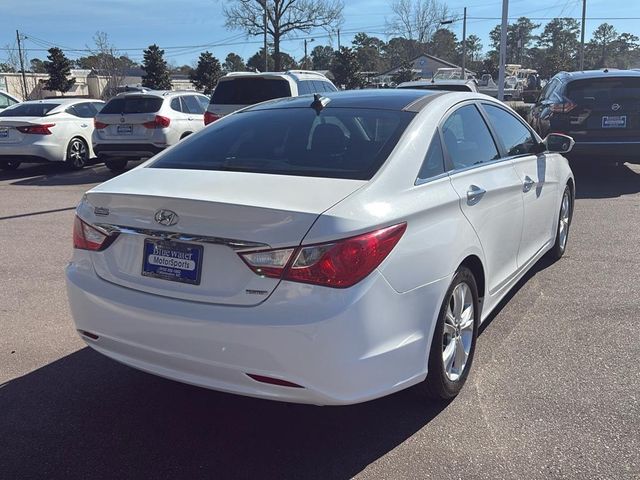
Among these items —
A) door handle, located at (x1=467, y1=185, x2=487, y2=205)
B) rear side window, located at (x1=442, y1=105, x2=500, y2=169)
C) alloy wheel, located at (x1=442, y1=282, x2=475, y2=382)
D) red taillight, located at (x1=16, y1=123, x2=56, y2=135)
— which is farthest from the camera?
red taillight, located at (x1=16, y1=123, x2=56, y2=135)

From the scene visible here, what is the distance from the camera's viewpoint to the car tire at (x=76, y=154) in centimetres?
1378

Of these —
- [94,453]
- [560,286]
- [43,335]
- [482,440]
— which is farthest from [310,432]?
[560,286]

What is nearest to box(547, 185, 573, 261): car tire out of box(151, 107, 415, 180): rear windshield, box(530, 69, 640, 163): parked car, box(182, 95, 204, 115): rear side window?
box(151, 107, 415, 180): rear windshield

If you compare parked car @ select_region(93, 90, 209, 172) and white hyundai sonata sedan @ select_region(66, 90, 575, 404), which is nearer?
white hyundai sonata sedan @ select_region(66, 90, 575, 404)

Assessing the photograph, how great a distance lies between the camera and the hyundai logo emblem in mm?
2936

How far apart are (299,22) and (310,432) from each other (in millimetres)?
56978

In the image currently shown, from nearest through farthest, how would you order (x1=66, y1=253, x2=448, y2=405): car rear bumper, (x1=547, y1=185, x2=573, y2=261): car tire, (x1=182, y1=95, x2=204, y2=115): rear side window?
(x1=66, y1=253, x2=448, y2=405): car rear bumper → (x1=547, y1=185, x2=573, y2=261): car tire → (x1=182, y1=95, x2=204, y2=115): rear side window

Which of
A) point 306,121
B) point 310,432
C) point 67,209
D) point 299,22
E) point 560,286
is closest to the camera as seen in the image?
point 310,432

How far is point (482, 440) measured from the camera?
3.15 m

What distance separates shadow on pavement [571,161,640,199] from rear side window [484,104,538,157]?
4.91 meters

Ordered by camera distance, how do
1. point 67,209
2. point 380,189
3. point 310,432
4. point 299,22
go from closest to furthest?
point 380,189 → point 310,432 → point 67,209 → point 299,22

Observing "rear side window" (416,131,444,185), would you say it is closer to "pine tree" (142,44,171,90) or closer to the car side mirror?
the car side mirror

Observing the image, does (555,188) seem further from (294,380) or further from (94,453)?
(94,453)

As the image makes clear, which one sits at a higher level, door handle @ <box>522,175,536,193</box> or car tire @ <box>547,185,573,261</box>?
door handle @ <box>522,175,536,193</box>
